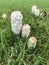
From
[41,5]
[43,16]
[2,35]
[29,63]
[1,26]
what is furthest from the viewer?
[41,5]

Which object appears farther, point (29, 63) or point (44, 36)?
point (44, 36)

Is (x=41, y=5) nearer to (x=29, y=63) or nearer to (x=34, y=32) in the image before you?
(x=34, y=32)

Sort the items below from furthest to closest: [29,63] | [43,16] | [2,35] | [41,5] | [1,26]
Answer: [41,5]
[43,16]
[1,26]
[2,35]
[29,63]

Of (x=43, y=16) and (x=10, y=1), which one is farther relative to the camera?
(x=10, y=1)

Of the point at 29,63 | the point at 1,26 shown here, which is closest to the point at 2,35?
the point at 1,26

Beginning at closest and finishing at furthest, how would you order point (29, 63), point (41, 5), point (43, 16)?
1. point (29, 63)
2. point (43, 16)
3. point (41, 5)

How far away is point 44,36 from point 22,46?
31 cm

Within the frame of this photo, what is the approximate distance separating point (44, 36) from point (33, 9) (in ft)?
1.39

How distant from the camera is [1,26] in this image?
255 centimetres

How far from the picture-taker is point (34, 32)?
99.1 inches

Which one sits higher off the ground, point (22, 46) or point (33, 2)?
point (33, 2)

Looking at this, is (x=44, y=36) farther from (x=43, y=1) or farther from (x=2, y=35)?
(x=43, y=1)

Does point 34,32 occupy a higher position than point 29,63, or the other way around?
point 34,32

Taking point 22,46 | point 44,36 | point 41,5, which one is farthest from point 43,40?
point 41,5
